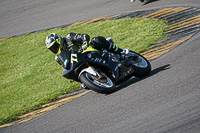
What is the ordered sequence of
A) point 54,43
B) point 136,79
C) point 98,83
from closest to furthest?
1. point 98,83
2. point 54,43
3. point 136,79

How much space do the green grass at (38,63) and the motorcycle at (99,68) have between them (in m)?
1.49

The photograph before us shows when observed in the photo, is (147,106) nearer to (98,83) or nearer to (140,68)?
(98,83)

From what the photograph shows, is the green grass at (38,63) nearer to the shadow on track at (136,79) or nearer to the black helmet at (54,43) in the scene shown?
the shadow on track at (136,79)

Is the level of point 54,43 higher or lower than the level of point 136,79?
higher

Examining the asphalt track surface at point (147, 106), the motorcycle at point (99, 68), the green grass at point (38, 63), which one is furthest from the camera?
the green grass at point (38, 63)

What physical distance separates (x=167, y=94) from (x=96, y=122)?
1.24 m

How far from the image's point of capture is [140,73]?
6984mm

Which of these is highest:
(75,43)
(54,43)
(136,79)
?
(54,43)

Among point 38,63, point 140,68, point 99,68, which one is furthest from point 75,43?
point 38,63

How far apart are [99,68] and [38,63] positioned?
198 inches

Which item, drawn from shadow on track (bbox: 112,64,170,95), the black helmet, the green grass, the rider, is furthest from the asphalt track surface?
the green grass

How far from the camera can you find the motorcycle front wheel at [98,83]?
6.42m

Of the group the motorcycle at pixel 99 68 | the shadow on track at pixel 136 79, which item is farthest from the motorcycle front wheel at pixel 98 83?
the shadow on track at pixel 136 79

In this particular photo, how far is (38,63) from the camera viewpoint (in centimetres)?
1150
